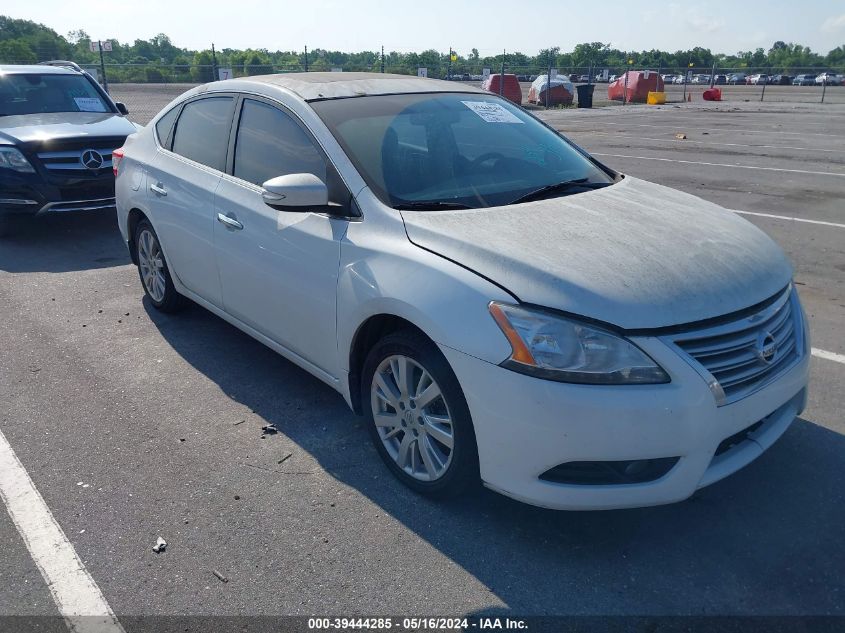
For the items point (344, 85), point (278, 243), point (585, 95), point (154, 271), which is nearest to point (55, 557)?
point (278, 243)

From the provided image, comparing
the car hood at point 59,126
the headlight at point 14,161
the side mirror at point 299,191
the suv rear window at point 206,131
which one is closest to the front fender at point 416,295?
the side mirror at point 299,191

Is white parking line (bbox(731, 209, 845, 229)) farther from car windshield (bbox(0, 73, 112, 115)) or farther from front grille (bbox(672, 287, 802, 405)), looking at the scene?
car windshield (bbox(0, 73, 112, 115))

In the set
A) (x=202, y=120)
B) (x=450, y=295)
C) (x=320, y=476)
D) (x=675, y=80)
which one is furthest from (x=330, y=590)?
(x=675, y=80)

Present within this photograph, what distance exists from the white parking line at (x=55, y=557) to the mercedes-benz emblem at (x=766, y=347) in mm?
2582

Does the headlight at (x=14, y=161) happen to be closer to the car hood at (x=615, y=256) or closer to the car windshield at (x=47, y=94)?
the car windshield at (x=47, y=94)

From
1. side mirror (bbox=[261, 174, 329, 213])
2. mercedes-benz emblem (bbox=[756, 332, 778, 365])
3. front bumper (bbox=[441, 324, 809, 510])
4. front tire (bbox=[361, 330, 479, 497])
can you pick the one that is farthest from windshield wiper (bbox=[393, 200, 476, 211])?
mercedes-benz emblem (bbox=[756, 332, 778, 365])

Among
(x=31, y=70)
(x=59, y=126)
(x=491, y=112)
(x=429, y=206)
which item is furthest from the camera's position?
(x=31, y=70)

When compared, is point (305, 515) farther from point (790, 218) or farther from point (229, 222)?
point (790, 218)

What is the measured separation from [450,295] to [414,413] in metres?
0.61

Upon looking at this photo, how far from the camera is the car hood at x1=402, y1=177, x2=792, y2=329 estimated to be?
276 cm

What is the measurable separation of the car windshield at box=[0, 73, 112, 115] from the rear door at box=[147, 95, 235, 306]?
16.2ft

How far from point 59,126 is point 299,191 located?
6253 millimetres

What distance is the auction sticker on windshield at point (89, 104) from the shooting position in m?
9.34

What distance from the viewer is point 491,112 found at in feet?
14.4
